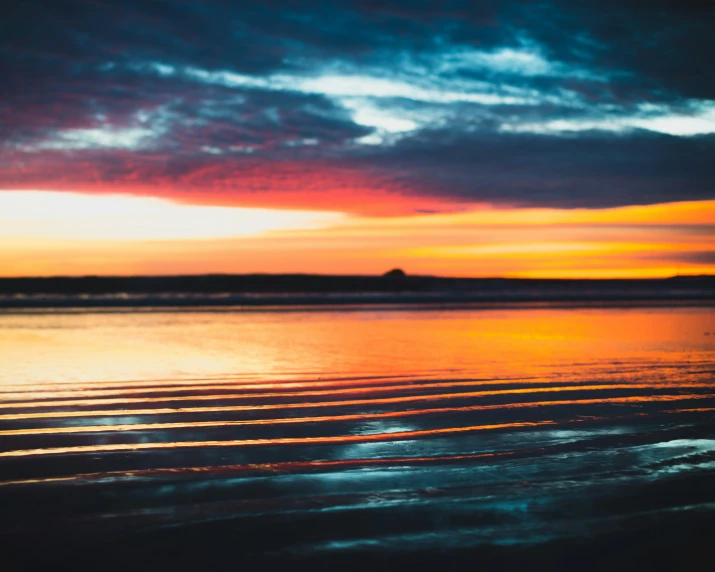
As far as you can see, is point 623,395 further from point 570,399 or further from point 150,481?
point 150,481

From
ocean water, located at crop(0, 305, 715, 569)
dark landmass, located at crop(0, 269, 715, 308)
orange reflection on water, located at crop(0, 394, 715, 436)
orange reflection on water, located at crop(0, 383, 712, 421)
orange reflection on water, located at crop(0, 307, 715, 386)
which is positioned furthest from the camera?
dark landmass, located at crop(0, 269, 715, 308)

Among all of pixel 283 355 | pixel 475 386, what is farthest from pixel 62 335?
pixel 475 386

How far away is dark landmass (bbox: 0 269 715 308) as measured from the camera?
27.0 meters

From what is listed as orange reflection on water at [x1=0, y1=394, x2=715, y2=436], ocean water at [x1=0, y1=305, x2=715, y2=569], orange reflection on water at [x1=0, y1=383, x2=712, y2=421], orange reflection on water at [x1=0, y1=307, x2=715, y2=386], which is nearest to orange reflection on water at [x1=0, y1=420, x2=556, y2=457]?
ocean water at [x1=0, y1=305, x2=715, y2=569]

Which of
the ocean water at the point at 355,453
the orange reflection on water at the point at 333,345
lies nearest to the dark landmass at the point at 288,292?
the orange reflection on water at the point at 333,345

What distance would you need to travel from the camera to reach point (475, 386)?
27.9ft

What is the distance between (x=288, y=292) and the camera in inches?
1355

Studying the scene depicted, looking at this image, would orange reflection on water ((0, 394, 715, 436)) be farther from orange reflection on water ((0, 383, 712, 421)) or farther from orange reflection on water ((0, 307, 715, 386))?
orange reflection on water ((0, 307, 715, 386))

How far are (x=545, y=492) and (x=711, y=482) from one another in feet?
3.94

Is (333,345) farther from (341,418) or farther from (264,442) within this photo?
(264,442)

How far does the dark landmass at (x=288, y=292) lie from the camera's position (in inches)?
1061

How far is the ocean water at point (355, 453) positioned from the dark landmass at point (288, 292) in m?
15.0

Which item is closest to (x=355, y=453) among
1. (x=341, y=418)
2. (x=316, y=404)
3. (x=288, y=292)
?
(x=341, y=418)

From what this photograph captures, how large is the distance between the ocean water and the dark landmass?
1500cm
